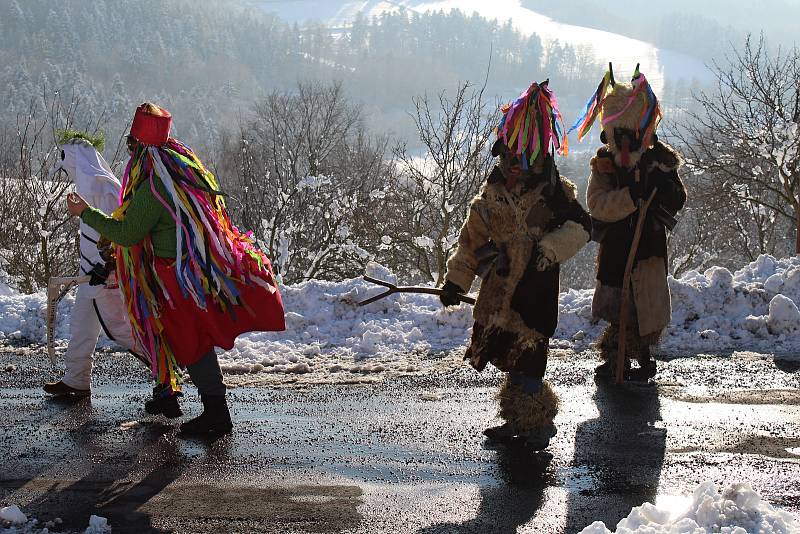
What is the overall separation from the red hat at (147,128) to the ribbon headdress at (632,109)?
2.78 meters

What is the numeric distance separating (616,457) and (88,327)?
3526 mm

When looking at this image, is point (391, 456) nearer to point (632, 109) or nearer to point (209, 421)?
point (209, 421)

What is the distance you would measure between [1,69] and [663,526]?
127692mm

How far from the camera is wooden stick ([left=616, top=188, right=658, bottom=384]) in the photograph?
6.21 m

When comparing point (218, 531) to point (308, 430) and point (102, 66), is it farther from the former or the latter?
point (102, 66)

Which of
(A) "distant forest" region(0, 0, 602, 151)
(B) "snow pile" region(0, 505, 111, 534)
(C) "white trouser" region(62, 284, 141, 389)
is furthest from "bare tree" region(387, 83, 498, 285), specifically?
(A) "distant forest" region(0, 0, 602, 151)

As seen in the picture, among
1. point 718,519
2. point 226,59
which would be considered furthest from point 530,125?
point 226,59

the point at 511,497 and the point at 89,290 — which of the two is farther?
the point at 89,290

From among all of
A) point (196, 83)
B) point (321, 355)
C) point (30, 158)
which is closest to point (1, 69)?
point (196, 83)

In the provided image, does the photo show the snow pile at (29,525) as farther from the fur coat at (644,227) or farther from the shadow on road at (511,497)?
the fur coat at (644,227)

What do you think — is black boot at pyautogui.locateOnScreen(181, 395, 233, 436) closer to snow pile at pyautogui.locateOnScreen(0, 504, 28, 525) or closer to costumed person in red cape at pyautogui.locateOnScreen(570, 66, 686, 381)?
snow pile at pyautogui.locateOnScreen(0, 504, 28, 525)

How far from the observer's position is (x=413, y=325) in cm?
814

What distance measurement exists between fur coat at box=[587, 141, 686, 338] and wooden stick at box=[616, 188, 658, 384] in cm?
5

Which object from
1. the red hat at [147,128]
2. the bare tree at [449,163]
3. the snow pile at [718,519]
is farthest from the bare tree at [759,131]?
the snow pile at [718,519]
